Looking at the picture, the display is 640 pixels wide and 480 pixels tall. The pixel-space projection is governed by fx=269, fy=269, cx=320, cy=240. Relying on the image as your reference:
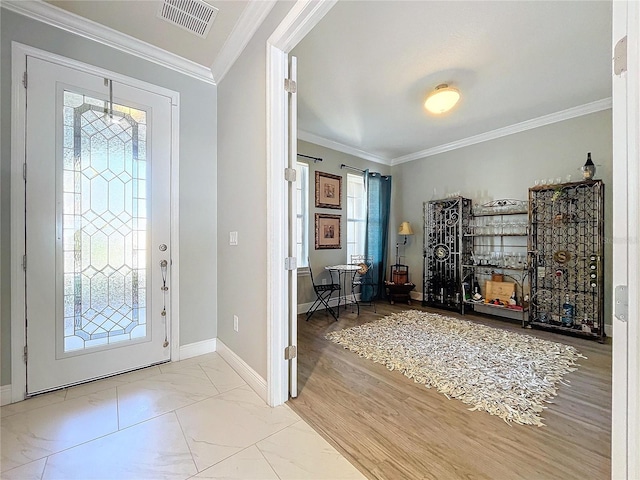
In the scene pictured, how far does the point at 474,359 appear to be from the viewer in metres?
2.48

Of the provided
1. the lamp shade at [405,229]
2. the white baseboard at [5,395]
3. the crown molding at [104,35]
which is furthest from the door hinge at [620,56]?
the lamp shade at [405,229]

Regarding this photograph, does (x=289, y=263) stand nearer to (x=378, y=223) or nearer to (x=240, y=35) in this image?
(x=240, y=35)

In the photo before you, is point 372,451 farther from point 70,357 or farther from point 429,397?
point 70,357

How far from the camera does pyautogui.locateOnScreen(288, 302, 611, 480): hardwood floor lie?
1333mm

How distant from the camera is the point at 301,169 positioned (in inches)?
165

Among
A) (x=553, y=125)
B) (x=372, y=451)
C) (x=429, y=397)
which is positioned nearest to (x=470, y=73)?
(x=553, y=125)

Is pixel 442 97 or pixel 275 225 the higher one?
pixel 442 97

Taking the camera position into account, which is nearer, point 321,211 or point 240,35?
point 240,35

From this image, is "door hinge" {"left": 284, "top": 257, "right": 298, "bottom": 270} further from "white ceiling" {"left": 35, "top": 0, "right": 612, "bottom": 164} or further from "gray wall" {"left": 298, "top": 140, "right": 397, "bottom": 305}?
"gray wall" {"left": 298, "top": 140, "right": 397, "bottom": 305}

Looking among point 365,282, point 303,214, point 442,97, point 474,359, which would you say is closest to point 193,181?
point 303,214

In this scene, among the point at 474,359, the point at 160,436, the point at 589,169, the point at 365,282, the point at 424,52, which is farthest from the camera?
the point at 365,282

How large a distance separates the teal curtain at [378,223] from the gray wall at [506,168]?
39 cm

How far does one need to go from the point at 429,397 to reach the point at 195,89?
3.32 meters

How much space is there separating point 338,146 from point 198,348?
3.63m
